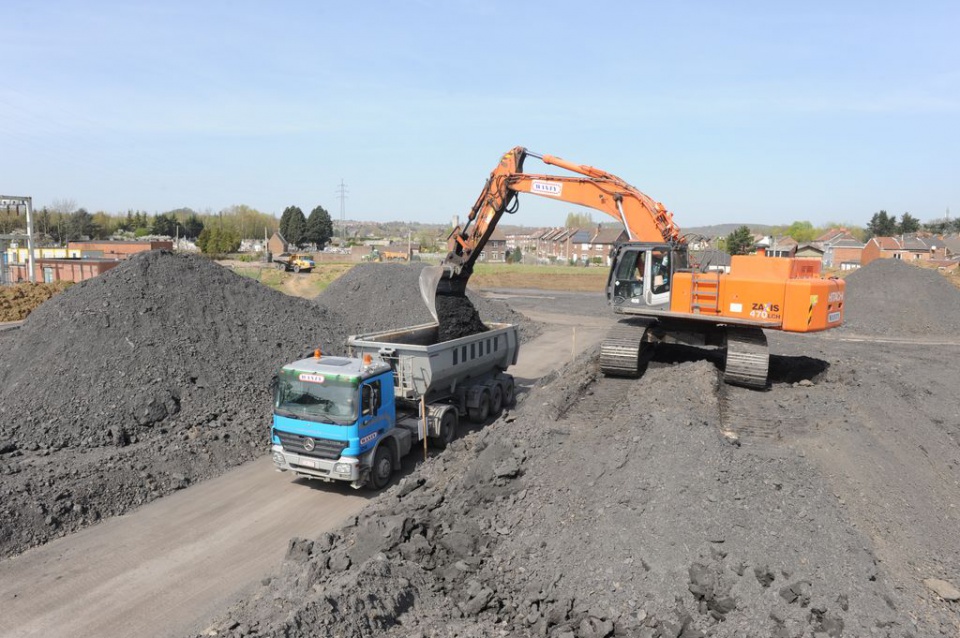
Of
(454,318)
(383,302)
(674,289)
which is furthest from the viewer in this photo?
(383,302)

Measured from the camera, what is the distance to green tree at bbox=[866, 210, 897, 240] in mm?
Answer: 103125

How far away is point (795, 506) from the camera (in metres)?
7.39

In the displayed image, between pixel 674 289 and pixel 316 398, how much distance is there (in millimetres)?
6904

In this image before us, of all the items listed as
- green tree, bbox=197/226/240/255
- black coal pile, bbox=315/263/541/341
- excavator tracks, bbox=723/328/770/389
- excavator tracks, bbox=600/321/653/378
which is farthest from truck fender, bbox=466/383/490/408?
green tree, bbox=197/226/240/255

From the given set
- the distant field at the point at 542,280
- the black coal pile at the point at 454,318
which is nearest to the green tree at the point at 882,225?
the distant field at the point at 542,280

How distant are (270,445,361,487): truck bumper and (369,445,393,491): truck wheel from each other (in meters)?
0.41

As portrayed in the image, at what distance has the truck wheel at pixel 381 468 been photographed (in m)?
10.8

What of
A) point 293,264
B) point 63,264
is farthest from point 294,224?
point 63,264

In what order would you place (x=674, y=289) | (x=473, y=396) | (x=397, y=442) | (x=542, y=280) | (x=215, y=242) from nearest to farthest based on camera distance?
(x=397, y=442) < (x=674, y=289) < (x=473, y=396) < (x=542, y=280) < (x=215, y=242)

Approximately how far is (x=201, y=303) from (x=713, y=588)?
14384mm

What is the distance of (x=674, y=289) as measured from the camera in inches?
486

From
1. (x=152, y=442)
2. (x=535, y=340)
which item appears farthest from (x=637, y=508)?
(x=535, y=340)

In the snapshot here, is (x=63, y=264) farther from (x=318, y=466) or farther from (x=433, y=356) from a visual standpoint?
(x=318, y=466)

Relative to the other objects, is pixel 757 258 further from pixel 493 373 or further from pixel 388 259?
pixel 388 259
